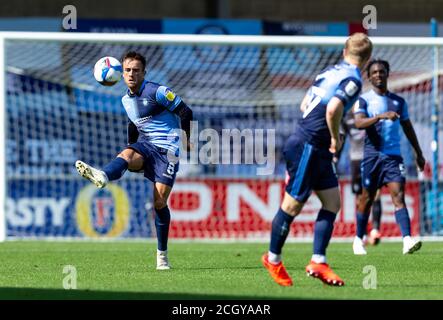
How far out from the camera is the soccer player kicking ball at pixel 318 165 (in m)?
8.55

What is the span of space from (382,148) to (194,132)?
6527 millimetres

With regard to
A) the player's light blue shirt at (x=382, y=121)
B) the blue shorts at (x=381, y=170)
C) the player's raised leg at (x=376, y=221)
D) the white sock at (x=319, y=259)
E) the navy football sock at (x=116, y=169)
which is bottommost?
the player's raised leg at (x=376, y=221)

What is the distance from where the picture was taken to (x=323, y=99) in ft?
28.6

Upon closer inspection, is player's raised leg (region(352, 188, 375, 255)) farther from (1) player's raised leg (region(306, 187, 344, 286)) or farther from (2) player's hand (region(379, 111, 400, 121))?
(1) player's raised leg (region(306, 187, 344, 286))

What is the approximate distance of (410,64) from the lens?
62.0 ft

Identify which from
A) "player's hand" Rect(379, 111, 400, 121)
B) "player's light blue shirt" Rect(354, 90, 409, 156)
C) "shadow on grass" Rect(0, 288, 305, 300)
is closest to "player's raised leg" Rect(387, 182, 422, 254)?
"player's light blue shirt" Rect(354, 90, 409, 156)

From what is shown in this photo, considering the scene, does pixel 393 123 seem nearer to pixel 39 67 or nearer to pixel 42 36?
pixel 42 36

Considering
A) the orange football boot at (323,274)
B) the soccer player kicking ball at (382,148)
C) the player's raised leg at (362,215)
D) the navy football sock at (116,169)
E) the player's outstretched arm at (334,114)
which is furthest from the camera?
the player's raised leg at (362,215)

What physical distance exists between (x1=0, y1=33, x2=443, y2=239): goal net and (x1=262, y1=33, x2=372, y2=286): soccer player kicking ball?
24.9 ft

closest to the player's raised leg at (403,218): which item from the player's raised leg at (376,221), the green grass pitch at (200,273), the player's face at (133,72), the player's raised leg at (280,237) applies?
the green grass pitch at (200,273)

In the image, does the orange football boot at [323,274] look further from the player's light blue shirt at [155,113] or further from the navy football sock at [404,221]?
the navy football sock at [404,221]

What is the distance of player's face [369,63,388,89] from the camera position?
12969 millimetres

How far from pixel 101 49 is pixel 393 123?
756 centimetres
